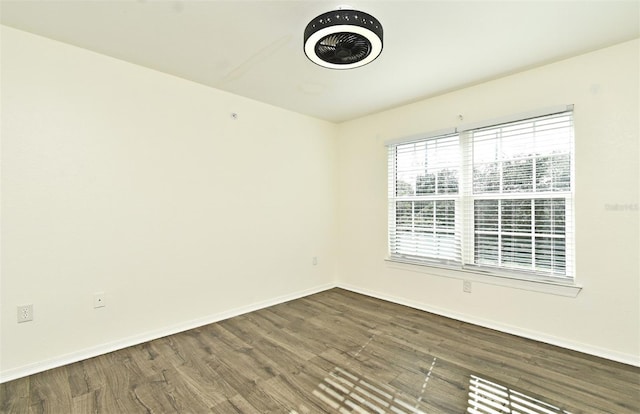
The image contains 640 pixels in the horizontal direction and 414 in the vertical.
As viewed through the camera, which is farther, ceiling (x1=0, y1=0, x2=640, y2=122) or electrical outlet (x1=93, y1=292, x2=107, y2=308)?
electrical outlet (x1=93, y1=292, x2=107, y2=308)

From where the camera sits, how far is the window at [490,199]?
272 cm

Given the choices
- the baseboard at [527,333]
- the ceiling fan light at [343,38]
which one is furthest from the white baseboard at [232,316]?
the ceiling fan light at [343,38]

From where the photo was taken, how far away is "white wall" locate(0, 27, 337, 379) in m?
2.25

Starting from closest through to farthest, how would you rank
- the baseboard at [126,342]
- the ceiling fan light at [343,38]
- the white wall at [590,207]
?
the ceiling fan light at [343,38] → the baseboard at [126,342] → the white wall at [590,207]

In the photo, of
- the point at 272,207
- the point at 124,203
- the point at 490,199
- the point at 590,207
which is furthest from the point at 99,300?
the point at 590,207

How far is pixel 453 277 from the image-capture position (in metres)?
3.37

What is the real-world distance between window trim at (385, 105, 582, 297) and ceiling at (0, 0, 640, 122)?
1.53ft

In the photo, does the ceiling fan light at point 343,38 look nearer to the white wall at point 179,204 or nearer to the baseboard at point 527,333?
the white wall at point 179,204

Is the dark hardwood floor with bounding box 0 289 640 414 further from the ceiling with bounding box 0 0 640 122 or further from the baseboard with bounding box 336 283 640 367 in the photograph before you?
the ceiling with bounding box 0 0 640 122

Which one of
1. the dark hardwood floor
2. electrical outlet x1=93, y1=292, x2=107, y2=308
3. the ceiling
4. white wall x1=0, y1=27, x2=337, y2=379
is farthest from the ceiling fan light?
electrical outlet x1=93, y1=292, x2=107, y2=308

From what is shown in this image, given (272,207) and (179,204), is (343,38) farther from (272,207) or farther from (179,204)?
(272,207)

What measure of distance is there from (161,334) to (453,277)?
10.2ft

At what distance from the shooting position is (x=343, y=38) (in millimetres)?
1934

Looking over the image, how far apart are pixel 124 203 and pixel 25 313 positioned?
41.2 inches
